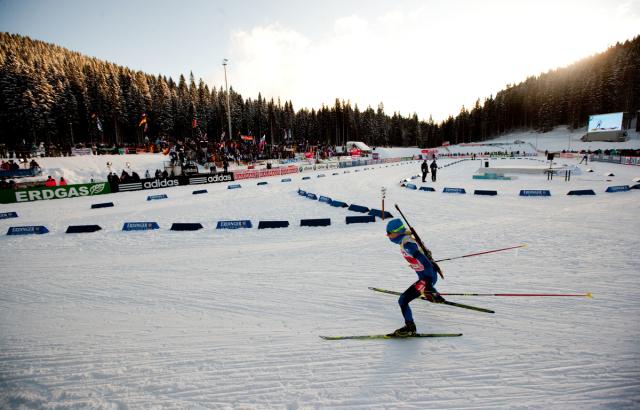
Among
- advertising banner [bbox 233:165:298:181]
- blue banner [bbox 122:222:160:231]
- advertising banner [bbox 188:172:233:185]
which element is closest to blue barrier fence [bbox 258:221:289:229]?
blue banner [bbox 122:222:160:231]

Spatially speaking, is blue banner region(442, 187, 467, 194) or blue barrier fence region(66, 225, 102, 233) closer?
blue barrier fence region(66, 225, 102, 233)

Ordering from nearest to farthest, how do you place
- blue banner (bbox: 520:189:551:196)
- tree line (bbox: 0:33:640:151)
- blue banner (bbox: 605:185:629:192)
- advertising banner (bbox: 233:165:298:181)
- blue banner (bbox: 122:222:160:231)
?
1. blue banner (bbox: 122:222:160:231)
2. blue banner (bbox: 520:189:551:196)
3. blue banner (bbox: 605:185:629:192)
4. advertising banner (bbox: 233:165:298:181)
5. tree line (bbox: 0:33:640:151)

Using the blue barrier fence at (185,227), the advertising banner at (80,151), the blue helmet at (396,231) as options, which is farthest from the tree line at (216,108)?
the blue helmet at (396,231)

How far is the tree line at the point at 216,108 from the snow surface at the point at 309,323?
32.8m

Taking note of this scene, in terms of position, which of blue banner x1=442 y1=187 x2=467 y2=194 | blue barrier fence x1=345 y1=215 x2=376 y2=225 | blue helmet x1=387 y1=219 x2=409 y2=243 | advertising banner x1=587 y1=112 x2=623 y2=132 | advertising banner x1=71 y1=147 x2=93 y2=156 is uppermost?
advertising banner x1=587 y1=112 x2=623 y2=132

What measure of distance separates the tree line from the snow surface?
108 feet

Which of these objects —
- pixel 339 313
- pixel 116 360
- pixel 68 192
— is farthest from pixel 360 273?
pixel 68 192

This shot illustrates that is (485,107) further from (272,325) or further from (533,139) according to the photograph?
(272,325)

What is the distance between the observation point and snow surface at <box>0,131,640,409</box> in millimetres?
3703

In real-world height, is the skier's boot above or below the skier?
below

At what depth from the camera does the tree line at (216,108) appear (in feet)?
165

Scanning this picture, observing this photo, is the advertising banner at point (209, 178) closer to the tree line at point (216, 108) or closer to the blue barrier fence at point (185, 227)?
the tree line at point (216, 108)

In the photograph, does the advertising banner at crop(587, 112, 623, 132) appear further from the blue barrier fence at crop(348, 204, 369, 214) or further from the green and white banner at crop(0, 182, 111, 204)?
the green and white banner at crop(0, 182, 111, 204)

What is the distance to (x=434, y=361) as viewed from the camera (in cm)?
417
